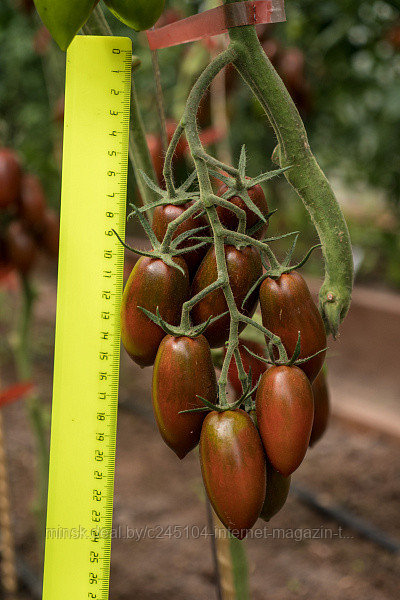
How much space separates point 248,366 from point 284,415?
0.12 metres

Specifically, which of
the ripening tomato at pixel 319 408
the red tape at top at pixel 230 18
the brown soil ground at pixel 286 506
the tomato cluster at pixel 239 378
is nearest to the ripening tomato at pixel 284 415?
the tomato cluster at pixel 239 378

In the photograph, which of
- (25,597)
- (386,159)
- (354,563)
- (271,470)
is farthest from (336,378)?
(271,470)

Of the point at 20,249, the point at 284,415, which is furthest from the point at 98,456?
the point at 20,249

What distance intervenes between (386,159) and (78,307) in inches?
74.9

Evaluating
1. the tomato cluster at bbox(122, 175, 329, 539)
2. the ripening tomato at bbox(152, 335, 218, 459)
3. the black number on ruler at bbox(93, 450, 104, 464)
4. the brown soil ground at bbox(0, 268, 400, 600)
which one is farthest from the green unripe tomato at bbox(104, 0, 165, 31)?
the brown soil ground at bbox(0, 268, 400, 600)

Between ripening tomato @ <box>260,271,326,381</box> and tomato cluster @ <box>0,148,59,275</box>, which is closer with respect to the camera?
ripening tomato @ <box>260,271,326,381</box>

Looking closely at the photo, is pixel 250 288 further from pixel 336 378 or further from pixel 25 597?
pixel 336 378

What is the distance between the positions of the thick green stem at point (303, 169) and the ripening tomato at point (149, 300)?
0.12 metres

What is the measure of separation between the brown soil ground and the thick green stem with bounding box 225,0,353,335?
0.74 m

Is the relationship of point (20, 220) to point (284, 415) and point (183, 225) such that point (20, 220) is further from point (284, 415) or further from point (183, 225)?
point (284, 415)

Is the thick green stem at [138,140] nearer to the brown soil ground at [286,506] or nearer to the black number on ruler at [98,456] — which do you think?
the black number on ruler at [98,456]

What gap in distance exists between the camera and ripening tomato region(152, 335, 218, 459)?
47 centimetres

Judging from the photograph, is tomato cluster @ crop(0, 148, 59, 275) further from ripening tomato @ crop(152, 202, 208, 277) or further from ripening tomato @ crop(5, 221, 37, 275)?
ripening tomato @ crop(152, 202, 208, 277)

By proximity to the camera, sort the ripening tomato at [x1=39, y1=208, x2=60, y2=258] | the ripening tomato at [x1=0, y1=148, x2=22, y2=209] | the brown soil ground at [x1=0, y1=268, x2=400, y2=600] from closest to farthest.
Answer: the ripening tomato at [x1=0, y1=148, x2=22, y2=209] → the ripening tomato at [x1=39, y1=208, x2=60, y2=258] → the brown soil ground at [x1=0, y1=268, x2=400, y2=600]
